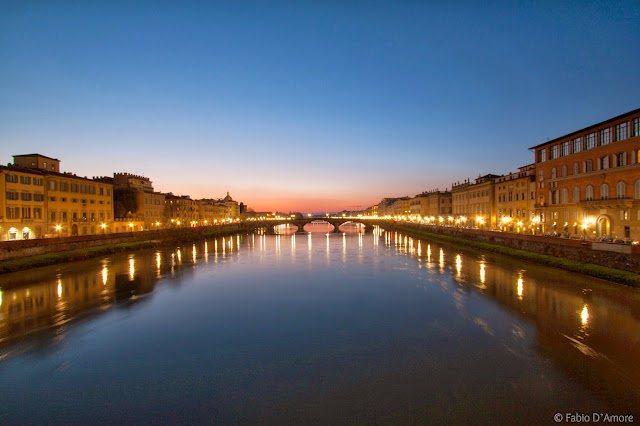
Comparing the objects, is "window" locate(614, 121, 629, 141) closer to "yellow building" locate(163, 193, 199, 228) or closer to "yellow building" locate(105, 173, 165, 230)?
"yellow building" locate(105, 173, 165, 230)

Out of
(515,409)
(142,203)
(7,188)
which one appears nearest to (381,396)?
(515,409)

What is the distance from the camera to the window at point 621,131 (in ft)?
95.3

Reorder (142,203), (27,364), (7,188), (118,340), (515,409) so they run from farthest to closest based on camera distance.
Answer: (142,203), (7,188), (118,340), (27,364), (515,409)

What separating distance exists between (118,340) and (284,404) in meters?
8.55

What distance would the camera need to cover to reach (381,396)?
8.86 metres

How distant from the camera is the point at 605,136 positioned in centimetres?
3175

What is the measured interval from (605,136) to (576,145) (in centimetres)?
462

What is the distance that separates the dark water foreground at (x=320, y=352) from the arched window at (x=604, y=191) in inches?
518

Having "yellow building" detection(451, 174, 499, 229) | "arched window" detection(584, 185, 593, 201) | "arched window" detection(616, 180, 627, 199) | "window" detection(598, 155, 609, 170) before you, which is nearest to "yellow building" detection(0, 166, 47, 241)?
"arched window" detection(616, 180, 627, 199)

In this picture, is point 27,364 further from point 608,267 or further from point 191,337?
point 608,267

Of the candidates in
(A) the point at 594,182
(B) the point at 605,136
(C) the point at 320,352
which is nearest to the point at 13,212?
(C) the point at 320,352

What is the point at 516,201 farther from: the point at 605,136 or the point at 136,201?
the point at 136,201

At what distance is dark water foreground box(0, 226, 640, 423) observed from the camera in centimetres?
844

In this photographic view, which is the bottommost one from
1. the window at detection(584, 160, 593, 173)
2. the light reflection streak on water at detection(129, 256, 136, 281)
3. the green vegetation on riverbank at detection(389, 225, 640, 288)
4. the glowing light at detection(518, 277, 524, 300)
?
the glowing light at detection(518, 277, 524, 300)
